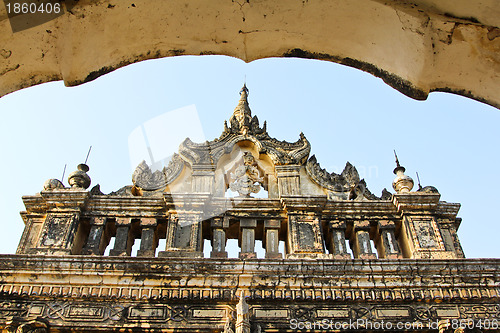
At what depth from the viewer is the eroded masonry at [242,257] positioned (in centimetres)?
726

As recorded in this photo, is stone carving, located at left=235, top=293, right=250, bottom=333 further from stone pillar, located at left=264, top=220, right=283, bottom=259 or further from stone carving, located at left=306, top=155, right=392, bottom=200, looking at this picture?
stone carving, located at left=306, top=155, right=392, bottom=200

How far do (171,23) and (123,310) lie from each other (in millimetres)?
5387

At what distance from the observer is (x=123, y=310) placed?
23.9ft

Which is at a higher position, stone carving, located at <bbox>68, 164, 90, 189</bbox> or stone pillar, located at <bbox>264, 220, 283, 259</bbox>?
stone carving, located at <bbox>68, 164, 90, 189</bbox>

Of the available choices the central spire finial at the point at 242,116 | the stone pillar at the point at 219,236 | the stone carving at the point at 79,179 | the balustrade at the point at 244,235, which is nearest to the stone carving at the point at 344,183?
the balustrade at the point at 244,235

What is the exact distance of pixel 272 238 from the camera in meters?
8.37

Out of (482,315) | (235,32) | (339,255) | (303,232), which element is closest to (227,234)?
(303,232)

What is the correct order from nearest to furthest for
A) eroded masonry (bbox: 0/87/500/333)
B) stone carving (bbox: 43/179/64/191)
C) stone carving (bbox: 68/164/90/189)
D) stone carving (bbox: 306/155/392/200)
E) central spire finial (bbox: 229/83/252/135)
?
eroded masonry (bbox: 0/87/500/333), stone carving (bbox: 43/179/64/191), stone carving (bbox: 68/164/90/189), stone carving (bbox: 306/155/392/200), central spire finial (bbox: 229/83/252/135)

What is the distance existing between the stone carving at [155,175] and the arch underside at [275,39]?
6510 mm

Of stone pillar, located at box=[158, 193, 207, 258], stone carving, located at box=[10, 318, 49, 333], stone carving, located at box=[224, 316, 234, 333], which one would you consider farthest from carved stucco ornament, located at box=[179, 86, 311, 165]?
stone carving, located at box=[10, 318, 49, 333]

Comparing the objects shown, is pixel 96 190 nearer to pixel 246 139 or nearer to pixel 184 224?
pixel 184 224

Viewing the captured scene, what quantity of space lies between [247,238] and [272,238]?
0.38 m

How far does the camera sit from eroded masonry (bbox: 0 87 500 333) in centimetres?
726

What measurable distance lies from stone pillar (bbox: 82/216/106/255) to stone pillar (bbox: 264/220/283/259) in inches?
98.2
